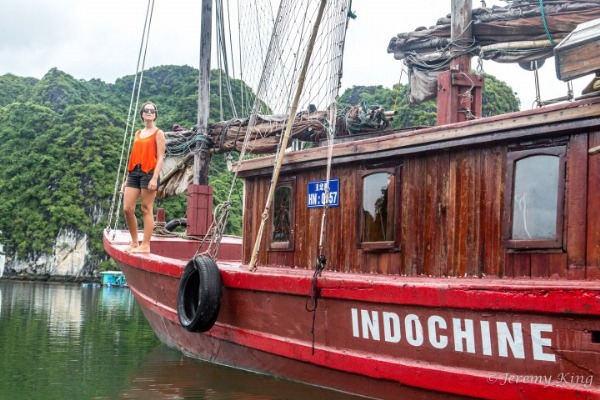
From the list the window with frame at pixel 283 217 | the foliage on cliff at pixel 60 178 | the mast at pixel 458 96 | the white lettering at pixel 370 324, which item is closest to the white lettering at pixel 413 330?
the white lettering at pixel 370 324

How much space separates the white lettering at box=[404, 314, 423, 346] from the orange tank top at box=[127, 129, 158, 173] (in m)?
3.86

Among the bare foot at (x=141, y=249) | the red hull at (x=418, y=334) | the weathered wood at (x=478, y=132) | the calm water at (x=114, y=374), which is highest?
the weathered wood at (x=478, y=132)

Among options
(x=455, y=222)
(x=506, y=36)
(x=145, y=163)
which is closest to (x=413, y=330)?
(x=455, y=222)

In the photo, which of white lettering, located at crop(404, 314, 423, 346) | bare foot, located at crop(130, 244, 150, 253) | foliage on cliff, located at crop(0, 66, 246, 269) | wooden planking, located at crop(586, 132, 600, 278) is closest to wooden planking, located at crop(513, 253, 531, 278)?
wooden planking, located at crop(586, 132, 600, 278)

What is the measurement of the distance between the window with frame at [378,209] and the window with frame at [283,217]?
938 mm

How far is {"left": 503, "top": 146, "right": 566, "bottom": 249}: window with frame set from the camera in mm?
4918

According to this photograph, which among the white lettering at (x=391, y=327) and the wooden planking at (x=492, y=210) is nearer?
the white lettering at (x=391, y=327)

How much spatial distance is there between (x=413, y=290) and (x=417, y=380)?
61cm

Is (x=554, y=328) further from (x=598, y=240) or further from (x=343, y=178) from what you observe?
(x=343, y=178)

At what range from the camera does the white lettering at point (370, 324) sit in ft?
17.1

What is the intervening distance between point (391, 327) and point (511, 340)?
93cm

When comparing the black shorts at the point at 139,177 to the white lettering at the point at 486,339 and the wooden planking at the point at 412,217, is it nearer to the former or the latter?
the wooden planking at the point at 412,217

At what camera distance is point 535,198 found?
16.6 ft

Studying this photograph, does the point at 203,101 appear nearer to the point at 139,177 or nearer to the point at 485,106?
the point at 139,177
